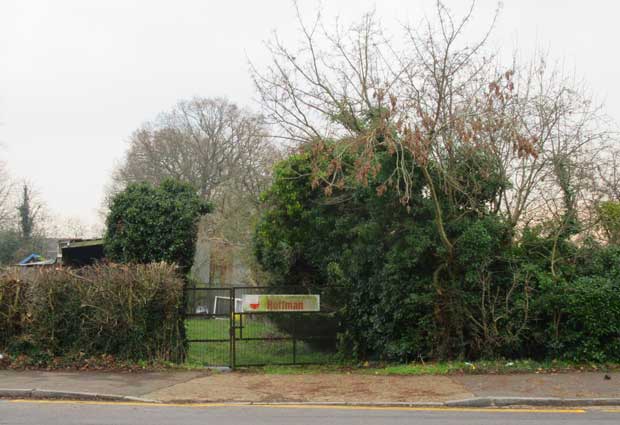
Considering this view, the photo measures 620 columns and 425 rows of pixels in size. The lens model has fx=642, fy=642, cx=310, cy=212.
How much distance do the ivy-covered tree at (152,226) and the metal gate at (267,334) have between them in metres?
1.25

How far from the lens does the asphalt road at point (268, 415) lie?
356 inches

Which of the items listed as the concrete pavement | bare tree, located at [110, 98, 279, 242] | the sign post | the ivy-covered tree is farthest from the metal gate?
bare tree, located at [110, 98, 279, 242]

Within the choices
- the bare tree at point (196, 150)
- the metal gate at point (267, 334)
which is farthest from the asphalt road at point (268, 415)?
the bare tree at point (196, 150)

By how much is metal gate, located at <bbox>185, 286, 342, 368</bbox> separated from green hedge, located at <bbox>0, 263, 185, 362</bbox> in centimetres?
88

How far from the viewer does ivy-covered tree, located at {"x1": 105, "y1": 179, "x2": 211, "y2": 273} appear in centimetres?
1612

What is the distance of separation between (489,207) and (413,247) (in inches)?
90.3

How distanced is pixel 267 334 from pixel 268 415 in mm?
6445

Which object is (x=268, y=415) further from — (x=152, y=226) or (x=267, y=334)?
(x=152, y=226)

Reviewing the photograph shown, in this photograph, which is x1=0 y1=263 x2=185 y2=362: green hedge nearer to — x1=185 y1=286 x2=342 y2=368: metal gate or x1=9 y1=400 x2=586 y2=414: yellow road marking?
x1=185 y1=286 x2=342 y2=368: metal gate

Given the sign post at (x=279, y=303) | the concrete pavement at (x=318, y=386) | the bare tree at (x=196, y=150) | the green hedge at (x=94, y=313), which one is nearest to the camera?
the concrete pavement at (x=318, y=386)

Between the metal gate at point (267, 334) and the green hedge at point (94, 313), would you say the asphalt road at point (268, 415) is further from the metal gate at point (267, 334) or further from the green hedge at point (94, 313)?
the metal gate at point (267, 334)

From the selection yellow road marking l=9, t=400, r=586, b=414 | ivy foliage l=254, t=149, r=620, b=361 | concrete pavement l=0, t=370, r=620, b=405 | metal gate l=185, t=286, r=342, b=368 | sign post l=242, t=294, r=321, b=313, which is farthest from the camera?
metal gate l=185, t=286, r=342, b=368

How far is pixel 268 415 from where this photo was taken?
9.71 meters

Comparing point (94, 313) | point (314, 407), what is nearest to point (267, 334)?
point (94, 313)
